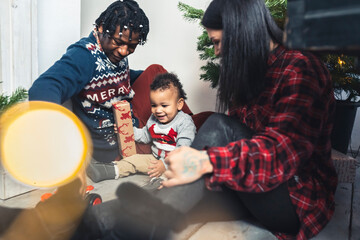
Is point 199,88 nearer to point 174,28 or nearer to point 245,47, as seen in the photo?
point 174,28

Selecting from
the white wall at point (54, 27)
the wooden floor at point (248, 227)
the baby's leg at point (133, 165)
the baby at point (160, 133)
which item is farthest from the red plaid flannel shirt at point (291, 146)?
the white wall at point (54, 27)

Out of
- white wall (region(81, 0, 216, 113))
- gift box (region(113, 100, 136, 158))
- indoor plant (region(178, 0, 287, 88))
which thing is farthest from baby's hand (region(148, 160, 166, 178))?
white wall (region(81, 0, 216, 113))

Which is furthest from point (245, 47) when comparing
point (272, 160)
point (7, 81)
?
point (7, 81)

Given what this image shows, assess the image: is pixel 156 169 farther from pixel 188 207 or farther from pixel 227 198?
pixel 188 207

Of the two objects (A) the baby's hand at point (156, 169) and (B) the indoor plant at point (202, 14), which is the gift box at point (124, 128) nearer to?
(A) the baby's hand at point (156, 169)

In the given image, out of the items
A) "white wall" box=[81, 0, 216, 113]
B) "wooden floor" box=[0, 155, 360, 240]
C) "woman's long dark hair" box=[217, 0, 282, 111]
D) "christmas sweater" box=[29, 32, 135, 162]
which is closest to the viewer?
"woman's long dark hair" box=[217, 0, 282, 111]

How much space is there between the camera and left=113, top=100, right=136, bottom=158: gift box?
141 centimetres

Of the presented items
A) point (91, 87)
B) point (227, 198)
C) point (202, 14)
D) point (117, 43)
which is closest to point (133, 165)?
point (91, 87)

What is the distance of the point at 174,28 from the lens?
83.9 inches

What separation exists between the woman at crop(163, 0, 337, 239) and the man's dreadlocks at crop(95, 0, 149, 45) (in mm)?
518

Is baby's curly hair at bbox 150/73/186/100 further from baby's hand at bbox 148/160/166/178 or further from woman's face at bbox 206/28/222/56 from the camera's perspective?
woman's face at bbox 206/28/222/56

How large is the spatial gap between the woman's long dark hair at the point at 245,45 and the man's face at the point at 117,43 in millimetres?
593

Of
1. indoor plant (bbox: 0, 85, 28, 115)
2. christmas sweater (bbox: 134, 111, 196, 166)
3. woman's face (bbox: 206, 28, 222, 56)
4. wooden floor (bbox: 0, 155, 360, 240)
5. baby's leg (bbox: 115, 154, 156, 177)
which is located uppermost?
woman's face (bbox: 206, 28, 222, 56)

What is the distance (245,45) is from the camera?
2.55 feet
